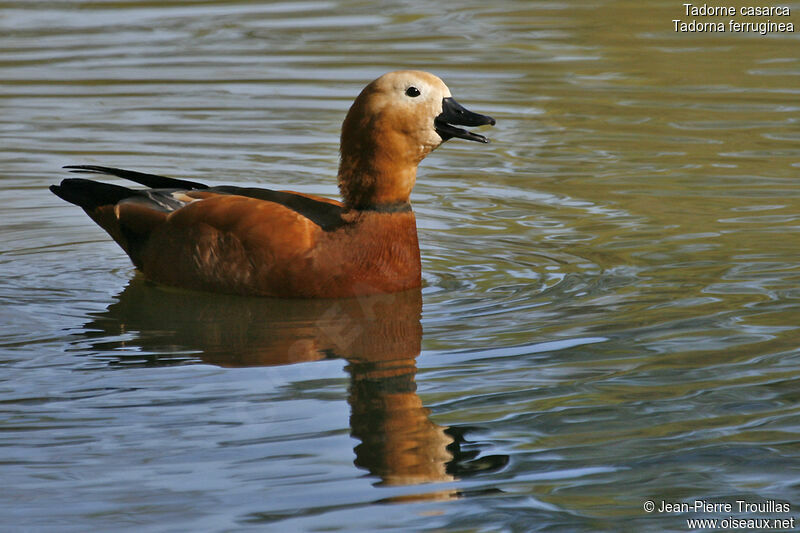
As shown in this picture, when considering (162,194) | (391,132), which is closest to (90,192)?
(162,194)

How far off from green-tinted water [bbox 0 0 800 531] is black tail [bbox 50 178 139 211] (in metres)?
0.36

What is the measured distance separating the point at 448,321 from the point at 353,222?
761 millimetres

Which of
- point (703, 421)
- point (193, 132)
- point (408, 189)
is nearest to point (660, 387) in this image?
point (703, 421)

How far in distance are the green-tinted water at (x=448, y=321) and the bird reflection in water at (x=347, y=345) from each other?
2cm

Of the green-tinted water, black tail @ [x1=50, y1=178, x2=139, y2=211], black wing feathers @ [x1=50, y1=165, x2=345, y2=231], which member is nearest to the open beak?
black wing feathers @ [x1=50, y1=165, x2=345, y2=231]

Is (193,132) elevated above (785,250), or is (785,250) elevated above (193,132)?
(193,132)

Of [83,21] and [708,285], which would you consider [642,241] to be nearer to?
[708,285]

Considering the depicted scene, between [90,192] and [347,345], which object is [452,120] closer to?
[347,345]

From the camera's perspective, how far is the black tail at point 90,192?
7379 millimetres

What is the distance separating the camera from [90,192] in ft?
24.6

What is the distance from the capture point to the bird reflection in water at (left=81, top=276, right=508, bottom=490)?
181 inches

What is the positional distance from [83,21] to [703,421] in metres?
10.7

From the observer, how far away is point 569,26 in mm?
13961

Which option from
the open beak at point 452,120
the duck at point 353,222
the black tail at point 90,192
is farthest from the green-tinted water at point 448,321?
the open beak at point 452,120
